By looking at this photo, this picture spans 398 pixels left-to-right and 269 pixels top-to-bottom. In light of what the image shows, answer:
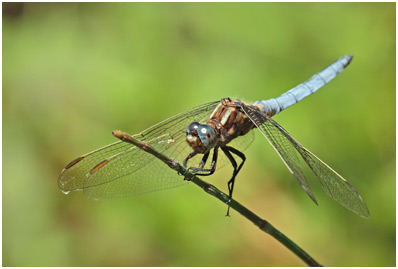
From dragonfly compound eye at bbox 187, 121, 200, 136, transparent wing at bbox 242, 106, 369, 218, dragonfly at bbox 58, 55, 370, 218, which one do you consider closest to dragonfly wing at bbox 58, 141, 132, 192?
dragonfly at bbox 58, 55, 370, 218

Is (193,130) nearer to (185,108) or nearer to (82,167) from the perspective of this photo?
(82,167)

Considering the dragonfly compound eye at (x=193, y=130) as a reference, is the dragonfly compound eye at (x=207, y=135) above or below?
below

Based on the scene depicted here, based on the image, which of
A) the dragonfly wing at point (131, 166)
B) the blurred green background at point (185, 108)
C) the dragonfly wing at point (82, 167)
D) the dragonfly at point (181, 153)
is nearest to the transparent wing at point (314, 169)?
the dragonfly at point (181, 153)

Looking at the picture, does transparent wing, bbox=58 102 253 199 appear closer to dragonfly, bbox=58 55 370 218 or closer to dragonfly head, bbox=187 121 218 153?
dragonfly, bbox=58 55 370 218

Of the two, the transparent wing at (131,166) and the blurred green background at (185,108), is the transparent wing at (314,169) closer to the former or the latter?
the transparent wing at (131,166)

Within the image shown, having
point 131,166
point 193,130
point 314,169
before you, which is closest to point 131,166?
point 131,166

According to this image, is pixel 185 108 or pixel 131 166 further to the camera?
pixel 185 108
